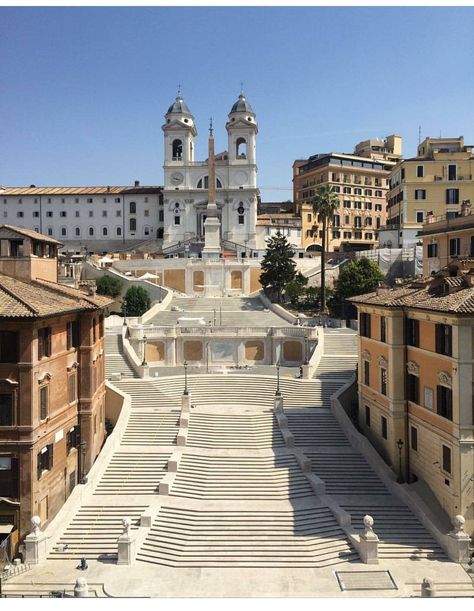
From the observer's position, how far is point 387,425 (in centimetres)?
2956

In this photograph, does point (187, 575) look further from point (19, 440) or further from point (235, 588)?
point (19, 440)

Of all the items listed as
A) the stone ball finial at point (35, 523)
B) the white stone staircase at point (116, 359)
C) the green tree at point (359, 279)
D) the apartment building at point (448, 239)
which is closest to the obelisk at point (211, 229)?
the green tree at point (359, 279)

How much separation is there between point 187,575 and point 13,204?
4097 inches

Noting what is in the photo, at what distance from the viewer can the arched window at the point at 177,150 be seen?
10419 cm

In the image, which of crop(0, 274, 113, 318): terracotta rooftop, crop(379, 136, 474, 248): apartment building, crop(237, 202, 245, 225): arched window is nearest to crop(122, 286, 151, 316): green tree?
crop(0, 274, 113, 318): terracotta rooftop

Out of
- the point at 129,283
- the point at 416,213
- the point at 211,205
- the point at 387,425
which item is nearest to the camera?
the point at 387,425

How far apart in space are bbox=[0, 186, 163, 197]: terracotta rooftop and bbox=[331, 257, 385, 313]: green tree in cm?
6291

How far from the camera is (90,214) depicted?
363 ft

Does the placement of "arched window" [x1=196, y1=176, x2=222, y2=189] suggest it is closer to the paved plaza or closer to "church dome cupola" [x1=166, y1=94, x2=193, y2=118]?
"church dome cupola" [x1=166, y1=94, x2=193, y2=118]

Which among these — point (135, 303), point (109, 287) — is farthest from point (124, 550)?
point (109, 287)

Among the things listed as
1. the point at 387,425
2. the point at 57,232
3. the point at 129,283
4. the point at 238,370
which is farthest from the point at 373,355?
the point at 57,232

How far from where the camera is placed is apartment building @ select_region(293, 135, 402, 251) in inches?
4055

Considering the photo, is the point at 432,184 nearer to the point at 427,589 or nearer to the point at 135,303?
the point at 135,303

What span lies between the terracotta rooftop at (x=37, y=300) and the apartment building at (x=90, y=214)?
8040 cm
